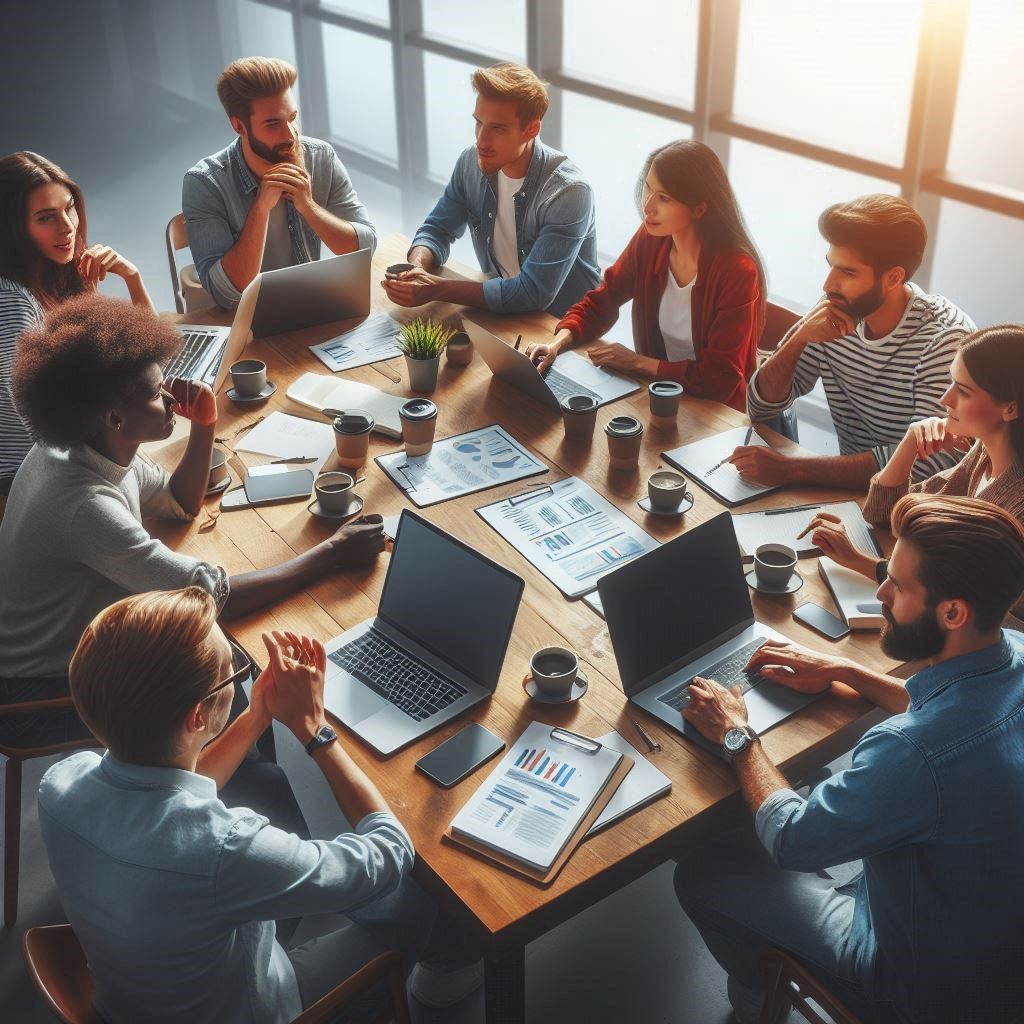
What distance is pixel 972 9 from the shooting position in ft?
13.0

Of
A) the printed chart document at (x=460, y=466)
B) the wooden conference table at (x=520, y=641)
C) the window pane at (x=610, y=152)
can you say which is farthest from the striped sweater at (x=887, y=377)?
the window pane at (x=610, y=152)

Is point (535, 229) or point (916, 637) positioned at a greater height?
point (916, 637)

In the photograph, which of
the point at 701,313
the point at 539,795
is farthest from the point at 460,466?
the point at 539,795

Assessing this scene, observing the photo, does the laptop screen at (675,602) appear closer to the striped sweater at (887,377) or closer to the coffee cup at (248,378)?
the striped sweater at (887,377)

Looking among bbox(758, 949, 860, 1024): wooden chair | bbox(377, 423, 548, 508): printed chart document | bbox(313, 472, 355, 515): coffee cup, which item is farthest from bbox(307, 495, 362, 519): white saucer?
bbox(758, 949, 860, 1024): wooden chair

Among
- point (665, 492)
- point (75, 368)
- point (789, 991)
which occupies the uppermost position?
point (75, 368)

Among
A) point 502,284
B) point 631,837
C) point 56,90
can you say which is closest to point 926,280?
point 502,284

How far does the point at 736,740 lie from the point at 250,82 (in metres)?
2.55

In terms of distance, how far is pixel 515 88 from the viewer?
11.4 feet

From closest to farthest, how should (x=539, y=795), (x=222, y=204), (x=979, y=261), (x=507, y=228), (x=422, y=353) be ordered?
(x=539, y=795) → (x=422, y=353) → (x=222, y=204) → (x=507, y=228) → (x=979, y=261)

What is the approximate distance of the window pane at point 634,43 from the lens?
5.65 metres

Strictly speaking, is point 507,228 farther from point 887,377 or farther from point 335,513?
point 335,513

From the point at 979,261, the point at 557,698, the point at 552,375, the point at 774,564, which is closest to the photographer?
the point at 557,698

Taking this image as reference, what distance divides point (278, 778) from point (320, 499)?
0.65 meters
